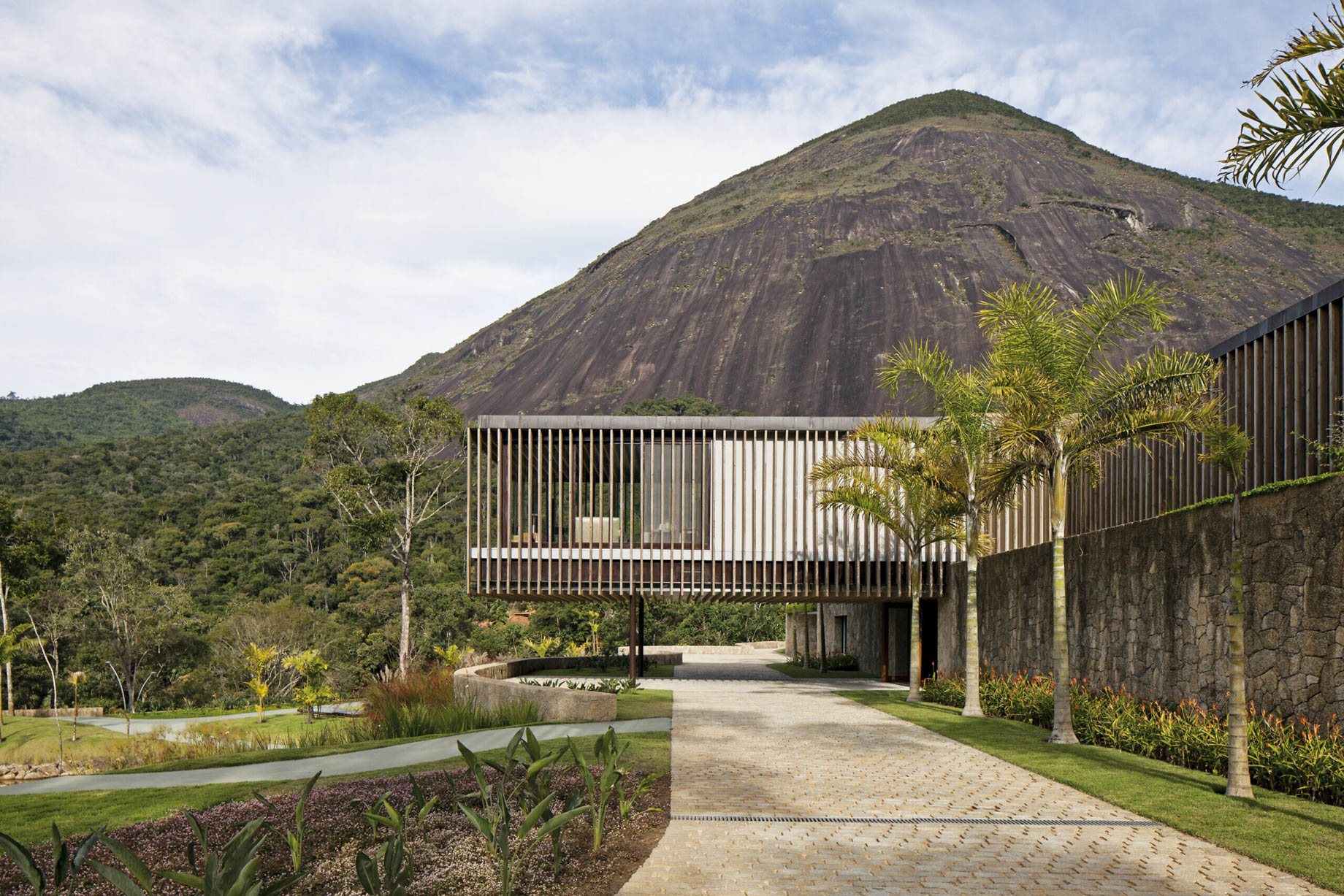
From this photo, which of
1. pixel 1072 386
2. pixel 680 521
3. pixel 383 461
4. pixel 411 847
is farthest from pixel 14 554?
pixel 1072 386

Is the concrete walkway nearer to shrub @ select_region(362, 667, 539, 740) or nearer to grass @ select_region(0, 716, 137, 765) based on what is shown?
shrub @ select_region(362, 667, 539, 740)

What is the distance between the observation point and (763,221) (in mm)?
143250

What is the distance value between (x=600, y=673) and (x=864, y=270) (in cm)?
10988

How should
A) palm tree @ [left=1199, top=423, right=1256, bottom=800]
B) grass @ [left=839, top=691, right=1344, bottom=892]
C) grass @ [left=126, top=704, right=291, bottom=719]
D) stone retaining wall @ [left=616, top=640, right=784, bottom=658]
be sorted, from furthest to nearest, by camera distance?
stone retaining wall @ [left=616, top=640, right=784, bottom=658] < grass @ [left=126, top=704, right=291, bottom=719] < palm tree @ [left=1199, top=423, right=1256, bottom=800] < grass @ [left=839, top=691, right=1344, bottom=892]

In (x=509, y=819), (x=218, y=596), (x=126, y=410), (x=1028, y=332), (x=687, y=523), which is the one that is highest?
(x=126, y=410)

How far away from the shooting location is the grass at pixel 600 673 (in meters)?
23.5

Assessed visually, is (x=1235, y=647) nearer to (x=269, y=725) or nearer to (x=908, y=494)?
(x=908, y=494)

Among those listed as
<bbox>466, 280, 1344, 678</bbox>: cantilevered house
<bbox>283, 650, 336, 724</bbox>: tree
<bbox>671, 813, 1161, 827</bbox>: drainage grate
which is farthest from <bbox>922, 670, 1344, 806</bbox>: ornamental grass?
<bbox>283, 650, 336, 724</bbox>: tree

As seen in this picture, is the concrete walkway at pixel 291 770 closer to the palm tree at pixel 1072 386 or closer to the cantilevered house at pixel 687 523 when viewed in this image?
the palm tree at pixel 1072 386

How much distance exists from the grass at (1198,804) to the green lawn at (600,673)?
A: 1232cm

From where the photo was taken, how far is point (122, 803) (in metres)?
8.65

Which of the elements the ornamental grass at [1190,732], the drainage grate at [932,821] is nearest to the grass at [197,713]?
the ornamental grass at [1190,732]

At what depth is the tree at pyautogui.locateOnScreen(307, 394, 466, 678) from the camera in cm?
3400

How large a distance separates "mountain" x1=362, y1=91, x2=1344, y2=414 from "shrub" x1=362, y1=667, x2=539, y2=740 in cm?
8585
